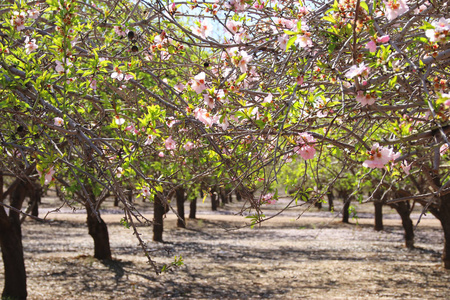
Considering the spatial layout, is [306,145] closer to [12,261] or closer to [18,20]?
[18,20]

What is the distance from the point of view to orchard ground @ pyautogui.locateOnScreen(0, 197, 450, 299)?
10.8 meters

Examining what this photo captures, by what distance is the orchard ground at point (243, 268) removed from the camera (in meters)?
10.8

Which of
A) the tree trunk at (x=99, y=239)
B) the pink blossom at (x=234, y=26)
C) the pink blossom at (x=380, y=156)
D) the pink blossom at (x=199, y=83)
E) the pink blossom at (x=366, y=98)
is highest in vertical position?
the pink blossom at (x=234, y=26)

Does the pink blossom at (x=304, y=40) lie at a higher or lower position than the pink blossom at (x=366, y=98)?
higher

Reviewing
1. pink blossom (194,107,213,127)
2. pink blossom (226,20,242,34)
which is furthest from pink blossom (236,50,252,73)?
pink blossom (226,20,242,34)

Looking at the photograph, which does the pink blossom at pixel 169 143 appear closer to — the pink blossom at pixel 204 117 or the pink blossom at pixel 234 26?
the pink blossom at pixel 204 117

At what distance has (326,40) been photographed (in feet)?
10.5

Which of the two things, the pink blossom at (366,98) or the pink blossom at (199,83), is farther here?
the pink blossom at (199,83)

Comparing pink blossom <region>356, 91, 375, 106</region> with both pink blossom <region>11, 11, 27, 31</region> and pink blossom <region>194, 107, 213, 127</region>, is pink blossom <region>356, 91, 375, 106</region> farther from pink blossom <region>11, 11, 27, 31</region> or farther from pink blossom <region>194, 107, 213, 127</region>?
pink blossom <region>11, 11, 27, 31</region>

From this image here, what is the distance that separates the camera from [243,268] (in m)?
13.9

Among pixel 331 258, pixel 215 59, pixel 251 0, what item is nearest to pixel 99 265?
pixel 331 258

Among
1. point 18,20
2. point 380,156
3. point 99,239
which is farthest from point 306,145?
point 99,239

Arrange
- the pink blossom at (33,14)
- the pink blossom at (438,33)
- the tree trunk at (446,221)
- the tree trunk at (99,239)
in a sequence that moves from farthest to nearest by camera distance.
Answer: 1. the tree trunk at (99,239)
2. the tree trunk at (446,221)
3. the pink blossom at (33,14)
4. the pink blossom at (438,33)

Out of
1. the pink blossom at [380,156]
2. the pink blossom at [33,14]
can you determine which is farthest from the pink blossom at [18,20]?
the pink blossom at [380,156]
